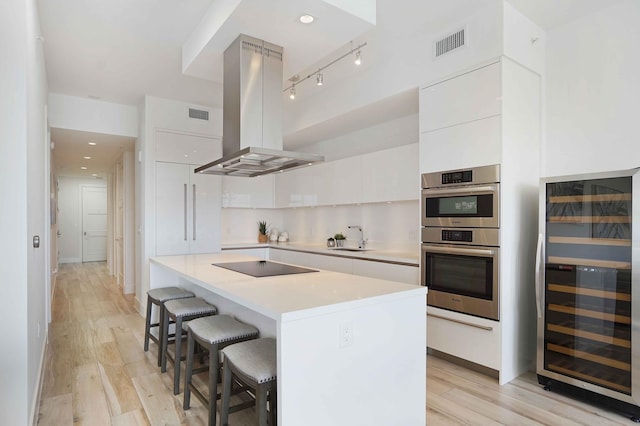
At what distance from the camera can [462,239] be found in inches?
121

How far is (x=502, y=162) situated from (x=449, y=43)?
1121mm

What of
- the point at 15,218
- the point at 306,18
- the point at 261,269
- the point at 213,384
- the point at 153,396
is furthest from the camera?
the point at 261,269

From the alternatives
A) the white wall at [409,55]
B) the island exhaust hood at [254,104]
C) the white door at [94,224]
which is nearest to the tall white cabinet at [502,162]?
the white wall at [409,55]

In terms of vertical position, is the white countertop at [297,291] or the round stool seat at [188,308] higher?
the white countertop at [297,291]

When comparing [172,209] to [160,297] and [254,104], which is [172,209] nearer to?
[160,297]

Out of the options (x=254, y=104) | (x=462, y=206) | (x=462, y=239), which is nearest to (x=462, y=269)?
(x=462, y=239)

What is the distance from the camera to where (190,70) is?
11.0 feet

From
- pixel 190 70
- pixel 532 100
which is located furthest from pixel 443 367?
pixel 190 70

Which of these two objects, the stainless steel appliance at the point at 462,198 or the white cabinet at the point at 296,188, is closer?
the stainless steel appliance at the point at 462,198

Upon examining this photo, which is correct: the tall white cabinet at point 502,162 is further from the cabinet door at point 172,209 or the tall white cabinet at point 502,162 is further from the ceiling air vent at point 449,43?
the cabinet door at point 172,209

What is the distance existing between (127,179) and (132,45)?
358 centimetres

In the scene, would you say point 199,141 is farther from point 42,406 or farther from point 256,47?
point 42,406

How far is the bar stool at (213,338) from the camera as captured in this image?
217 cm

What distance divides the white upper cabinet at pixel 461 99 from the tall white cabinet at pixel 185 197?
3.19m
